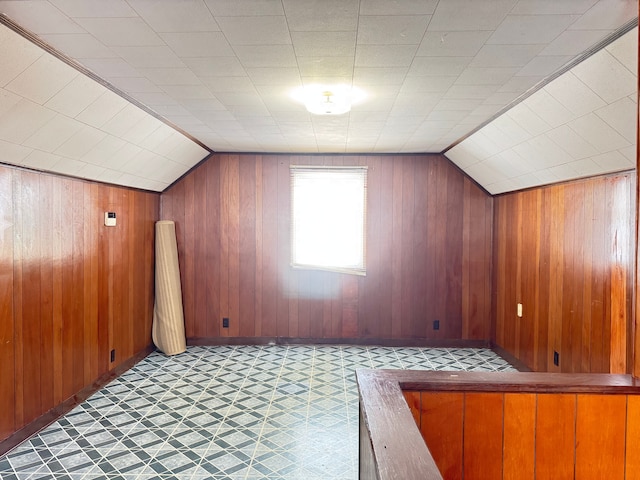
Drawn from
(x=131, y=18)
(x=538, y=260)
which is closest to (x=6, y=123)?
(x=131, y=18)

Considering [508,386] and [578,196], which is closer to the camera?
[508,386]

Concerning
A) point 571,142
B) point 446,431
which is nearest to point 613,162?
point 571,142

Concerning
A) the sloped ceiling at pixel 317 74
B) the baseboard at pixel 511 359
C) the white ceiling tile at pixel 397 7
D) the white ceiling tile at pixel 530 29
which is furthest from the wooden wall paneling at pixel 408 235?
the white ceiling tile at pixel 397 7

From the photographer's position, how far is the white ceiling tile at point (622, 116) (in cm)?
241

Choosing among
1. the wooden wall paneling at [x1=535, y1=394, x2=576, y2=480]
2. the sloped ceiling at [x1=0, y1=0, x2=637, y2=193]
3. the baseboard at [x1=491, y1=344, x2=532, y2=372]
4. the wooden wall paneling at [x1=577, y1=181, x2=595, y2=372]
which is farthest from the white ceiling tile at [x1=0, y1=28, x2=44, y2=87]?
the baseboard at [x1=491, y1=344, x2=532, y2=372]

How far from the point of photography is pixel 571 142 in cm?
312

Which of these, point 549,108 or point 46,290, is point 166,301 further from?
point 549,108

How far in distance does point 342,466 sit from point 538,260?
2.69 m

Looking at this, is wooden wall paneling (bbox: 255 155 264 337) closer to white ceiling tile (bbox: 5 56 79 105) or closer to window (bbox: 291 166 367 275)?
Result: window (bbox: 291 166 367 275)

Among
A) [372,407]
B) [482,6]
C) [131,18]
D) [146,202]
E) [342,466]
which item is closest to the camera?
[372,407]

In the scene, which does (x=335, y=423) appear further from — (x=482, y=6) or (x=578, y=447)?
(x=482, y=6)

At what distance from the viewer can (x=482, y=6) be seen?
1834mm

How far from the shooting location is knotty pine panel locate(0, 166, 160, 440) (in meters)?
2.91

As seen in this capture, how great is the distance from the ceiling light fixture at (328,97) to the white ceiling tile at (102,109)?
1195 millimetres
